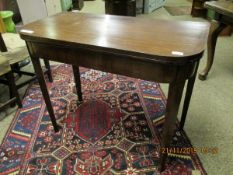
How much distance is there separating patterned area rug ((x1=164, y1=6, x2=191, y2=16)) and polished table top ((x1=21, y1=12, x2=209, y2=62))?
3.44m

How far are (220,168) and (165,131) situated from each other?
0.52 meters

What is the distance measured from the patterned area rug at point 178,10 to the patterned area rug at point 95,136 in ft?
9.43

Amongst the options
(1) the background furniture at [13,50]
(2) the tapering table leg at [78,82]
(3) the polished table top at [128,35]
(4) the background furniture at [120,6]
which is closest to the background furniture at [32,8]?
(4) the background furniture at [120,6]

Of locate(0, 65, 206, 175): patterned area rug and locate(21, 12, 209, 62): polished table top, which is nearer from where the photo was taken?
locate(21, 12, 209, 62): polished table top

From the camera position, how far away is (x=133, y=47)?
2.79 feet

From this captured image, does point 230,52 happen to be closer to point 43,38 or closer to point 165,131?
point 165,131

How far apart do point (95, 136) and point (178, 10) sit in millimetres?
3940

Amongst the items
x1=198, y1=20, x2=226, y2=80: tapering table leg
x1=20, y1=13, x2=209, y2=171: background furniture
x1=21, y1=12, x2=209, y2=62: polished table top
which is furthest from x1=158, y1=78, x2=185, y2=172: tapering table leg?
x1=198, y1=20, x2=226, y2=80: tapering table leg

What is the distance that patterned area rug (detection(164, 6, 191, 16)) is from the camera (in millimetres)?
4218

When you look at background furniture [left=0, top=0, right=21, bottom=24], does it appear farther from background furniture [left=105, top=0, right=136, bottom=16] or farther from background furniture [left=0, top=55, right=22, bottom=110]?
background furniture [left=0, top=55, right=22, bottom=110]

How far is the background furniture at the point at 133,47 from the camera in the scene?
0.81m

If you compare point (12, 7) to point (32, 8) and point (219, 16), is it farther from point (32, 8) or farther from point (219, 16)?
point (219, 16)

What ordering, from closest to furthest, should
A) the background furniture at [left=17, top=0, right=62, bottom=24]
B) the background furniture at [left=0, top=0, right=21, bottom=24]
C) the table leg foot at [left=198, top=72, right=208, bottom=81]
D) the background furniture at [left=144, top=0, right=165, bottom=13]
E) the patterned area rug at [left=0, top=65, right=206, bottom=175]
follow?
the patterned area rug at [left=0, top=65, right=206, bottom=175] → the table leg foot at [left=198, top=72, right=208, bottom=81] → the background furniture at [left=0, top=0, right=21, bottom=24] → the background furniture at [left=17, top=0, right=62, bottom=24] → the background furniture at [left=144, top=0, right=165, bottom=13]

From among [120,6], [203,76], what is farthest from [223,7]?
[120,6]
